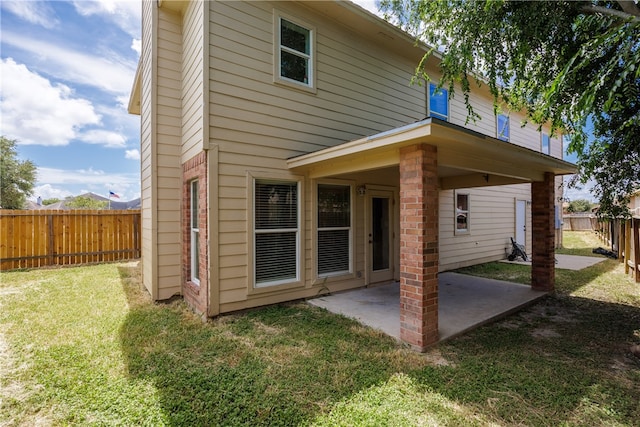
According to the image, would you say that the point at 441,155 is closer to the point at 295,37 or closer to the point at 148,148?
the point at 295,37

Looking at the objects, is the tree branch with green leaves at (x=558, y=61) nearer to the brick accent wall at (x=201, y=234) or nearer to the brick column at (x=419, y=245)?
the brick column at (x=419, y=245)

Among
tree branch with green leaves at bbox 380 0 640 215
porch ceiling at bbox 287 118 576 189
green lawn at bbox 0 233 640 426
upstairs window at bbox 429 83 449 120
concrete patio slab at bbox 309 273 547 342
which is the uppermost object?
upstairs window at bbox 429 83 449 120

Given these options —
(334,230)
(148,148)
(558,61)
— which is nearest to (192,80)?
(148,148)

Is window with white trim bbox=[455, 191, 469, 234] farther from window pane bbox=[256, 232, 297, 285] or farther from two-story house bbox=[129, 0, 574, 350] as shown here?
window pane bbox=[256, 232, 297, 285]

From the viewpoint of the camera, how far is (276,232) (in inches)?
210

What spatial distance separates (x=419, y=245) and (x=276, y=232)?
262cm

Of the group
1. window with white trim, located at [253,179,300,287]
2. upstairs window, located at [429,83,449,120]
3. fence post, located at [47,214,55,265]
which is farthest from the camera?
fence post, located at [47,214,55,265]

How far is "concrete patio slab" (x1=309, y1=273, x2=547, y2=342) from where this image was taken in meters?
4.42

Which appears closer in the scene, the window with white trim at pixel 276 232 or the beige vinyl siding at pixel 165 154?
the window with white trim at pixel 276 232

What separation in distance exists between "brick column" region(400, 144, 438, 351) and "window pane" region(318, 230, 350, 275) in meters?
2.29

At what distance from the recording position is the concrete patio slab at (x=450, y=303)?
442 centimetres

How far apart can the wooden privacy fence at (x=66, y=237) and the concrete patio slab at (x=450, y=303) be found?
8.23 m

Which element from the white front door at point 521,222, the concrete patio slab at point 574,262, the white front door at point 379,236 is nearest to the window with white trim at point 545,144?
the white front door at point 521,222

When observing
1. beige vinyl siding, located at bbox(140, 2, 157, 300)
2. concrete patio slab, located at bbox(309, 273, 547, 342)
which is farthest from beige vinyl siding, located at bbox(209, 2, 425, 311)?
A: beige vinyl siding, located at bbox(140, 2, 157, 300)
